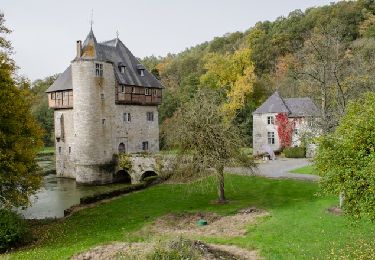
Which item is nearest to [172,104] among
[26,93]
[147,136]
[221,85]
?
[221,85]

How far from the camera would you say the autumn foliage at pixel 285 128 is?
4188 centimetres

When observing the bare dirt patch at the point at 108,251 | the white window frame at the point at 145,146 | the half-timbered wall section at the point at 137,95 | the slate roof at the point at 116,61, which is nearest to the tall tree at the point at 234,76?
the half-timbered wall section at the point at 137,95

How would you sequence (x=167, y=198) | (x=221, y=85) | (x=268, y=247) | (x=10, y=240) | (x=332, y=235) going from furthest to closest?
(x=221, y=85) < (x=167, y=198) < (x=10, y=240) < (x=332, y=235) < (x=268, y=247)

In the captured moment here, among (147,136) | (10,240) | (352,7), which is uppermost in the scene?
(352,7)

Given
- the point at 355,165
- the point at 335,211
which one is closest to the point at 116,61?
the point at 335,211

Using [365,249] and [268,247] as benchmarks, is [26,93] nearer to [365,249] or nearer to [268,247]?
[268,247]

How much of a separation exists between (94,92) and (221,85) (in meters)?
19.8

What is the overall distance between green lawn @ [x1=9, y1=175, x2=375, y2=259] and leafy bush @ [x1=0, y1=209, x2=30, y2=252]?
0.82 m

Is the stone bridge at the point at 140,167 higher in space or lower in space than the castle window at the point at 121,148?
lower

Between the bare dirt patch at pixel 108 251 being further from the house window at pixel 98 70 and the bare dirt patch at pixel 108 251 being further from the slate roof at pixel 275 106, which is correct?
the slate roof at pixel 275 106

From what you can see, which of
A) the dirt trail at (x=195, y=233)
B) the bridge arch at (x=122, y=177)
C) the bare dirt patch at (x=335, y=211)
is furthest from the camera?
the bridge arch at (x=122, y=177)

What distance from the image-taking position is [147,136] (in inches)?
1634

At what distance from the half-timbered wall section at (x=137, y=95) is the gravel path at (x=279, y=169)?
517 inches

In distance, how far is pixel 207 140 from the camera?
19.6 m
